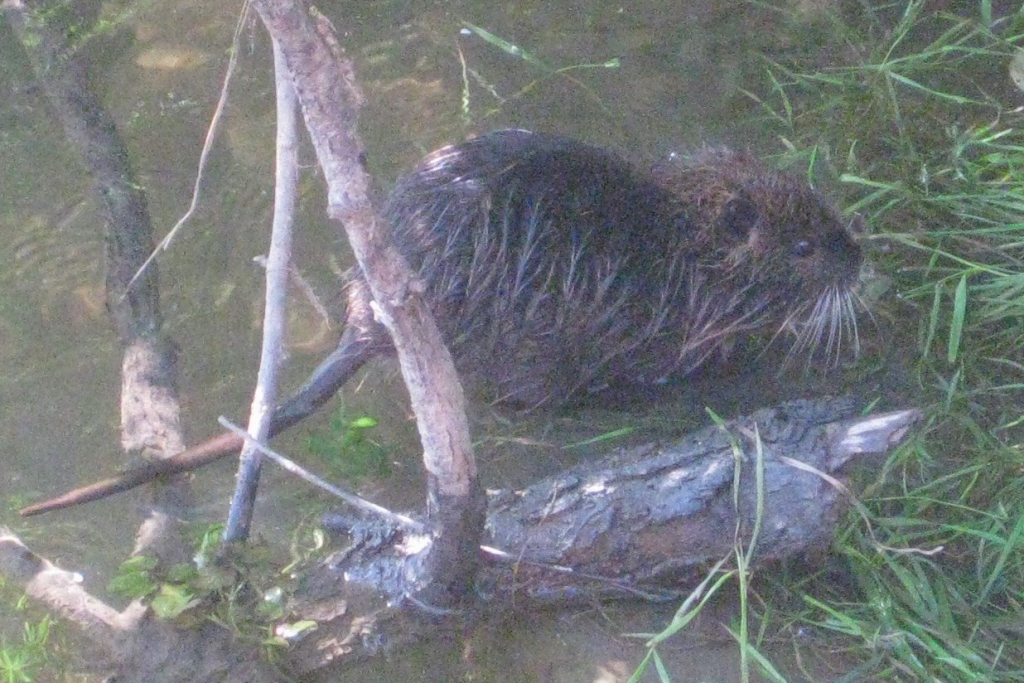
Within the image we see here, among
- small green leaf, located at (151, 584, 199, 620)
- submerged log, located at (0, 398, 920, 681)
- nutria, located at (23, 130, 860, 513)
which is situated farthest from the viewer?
nutria, located at (23, 130, 860, 513)

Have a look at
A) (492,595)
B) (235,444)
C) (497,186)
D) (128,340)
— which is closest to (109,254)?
(128,340)

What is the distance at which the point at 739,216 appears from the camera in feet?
7.93

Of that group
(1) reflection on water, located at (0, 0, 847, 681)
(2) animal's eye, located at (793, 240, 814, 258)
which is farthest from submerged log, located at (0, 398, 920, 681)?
(2) animal's eye, located at (793, 240, 814, 258)

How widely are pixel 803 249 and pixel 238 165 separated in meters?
1.63

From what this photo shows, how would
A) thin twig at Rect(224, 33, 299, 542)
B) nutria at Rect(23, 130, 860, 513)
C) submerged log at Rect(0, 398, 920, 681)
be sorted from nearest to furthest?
thin twig at Rect(224, 33, 299, 542)
submerged log at Rect(0, 398, 920, 681)
nutria at Rect(23, 130, 860, 513)

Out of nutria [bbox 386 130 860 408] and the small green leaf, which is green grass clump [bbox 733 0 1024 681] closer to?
nutria [bbox 386 130 860 408]

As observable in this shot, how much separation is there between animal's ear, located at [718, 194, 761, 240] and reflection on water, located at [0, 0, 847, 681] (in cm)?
54

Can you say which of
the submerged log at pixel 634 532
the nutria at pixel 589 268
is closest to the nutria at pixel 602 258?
the nutria at pixel 589 268

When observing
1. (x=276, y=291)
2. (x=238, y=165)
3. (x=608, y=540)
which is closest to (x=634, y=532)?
(x=608, y=540)

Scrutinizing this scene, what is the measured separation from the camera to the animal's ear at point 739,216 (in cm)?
240

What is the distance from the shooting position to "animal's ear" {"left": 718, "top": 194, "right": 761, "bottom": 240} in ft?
7.87

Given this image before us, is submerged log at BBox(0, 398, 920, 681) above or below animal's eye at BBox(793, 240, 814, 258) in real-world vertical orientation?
below

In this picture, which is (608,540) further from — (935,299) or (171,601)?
(935,299)

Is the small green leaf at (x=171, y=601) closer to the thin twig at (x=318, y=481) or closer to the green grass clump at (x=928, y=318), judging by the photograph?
the thin twig at (x=318, y=481)
